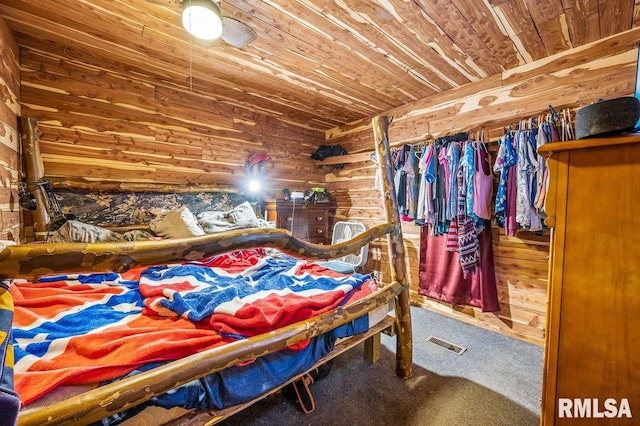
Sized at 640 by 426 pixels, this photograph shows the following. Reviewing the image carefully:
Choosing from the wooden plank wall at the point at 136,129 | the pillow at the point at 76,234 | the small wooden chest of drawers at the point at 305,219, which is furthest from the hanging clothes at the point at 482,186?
the pillow at the point at 76,234

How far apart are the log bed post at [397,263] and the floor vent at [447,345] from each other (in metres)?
0.61

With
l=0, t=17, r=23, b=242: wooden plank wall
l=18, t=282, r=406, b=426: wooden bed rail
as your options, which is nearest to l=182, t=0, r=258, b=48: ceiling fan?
l=0, t=17, r=23, b=242: wooden plank wall

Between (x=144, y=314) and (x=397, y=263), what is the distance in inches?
55.9

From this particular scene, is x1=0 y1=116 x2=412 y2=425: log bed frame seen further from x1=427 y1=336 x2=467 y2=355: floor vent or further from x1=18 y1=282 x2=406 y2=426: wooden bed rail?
x1=427 y1=336 x2=467 y2=355: floor vent

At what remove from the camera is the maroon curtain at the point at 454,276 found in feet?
8.31

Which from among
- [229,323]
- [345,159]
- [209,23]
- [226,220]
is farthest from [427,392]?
[345,159]

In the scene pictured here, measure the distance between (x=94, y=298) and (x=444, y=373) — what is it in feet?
7.15

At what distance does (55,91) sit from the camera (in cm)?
228

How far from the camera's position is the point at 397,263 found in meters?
1.72

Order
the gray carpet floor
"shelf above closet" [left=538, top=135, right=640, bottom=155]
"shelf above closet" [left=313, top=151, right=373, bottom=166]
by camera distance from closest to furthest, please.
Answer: "shelf above closet" [left=538, top=135, right=640, bottom=155], the gray carpet floor, "shelf above closet" [left=313, top=151, right=373, bottom=166]

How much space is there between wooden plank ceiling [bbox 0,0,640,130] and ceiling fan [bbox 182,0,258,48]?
9 cm

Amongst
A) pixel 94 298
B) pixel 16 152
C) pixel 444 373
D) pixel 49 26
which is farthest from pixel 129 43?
pixel 444 373

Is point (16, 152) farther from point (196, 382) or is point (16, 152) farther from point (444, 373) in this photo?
point (444, 373)

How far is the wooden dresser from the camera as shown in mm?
793
